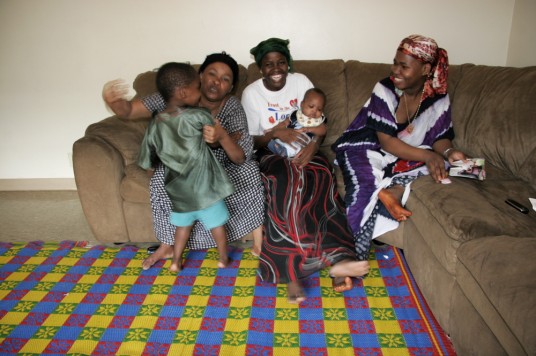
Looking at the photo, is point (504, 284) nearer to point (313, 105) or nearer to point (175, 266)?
point (313, 105)

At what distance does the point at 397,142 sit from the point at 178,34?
174cm

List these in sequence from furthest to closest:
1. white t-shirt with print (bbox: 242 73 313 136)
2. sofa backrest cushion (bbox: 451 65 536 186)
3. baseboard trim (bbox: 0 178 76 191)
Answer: baseboard trim (bbox: 0 178 76 191) → white t-shirt with print (bbox: 242 73 313 136) → sofa backrest cushion (bbox: 451 65 536 186)

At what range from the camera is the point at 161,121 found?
168 cm

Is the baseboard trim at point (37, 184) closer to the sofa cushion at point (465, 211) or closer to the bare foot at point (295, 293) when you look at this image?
the bare foot at point (295, 293)

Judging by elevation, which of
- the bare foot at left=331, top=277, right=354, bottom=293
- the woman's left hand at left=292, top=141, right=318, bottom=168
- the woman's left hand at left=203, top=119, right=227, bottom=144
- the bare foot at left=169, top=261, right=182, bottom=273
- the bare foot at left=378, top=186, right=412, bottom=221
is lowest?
the bare foot at left=331, top=277, right=354, bottom=293

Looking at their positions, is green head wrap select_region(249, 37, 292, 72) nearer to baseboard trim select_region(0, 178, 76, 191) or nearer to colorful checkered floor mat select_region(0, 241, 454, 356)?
colorful checkered floor mat select_region(0, 241, 454, 356)

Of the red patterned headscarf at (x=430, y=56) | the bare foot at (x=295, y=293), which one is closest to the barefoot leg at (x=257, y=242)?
the bare foot at (x=295, y=293)

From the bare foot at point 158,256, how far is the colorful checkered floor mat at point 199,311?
0.03 m

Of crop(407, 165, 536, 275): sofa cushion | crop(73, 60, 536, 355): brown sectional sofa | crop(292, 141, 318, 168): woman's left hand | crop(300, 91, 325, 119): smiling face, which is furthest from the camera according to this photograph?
crop(300, 91, 325, 119): smiling face

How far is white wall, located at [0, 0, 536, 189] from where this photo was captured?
8.80 ft

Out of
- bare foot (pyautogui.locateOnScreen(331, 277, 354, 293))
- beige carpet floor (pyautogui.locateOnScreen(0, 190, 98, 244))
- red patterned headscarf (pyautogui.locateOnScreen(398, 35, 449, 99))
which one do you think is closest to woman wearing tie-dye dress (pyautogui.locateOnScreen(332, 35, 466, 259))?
red patterned headscarf (pyautogui.locateOnScreen(398, 35, 449, 99))

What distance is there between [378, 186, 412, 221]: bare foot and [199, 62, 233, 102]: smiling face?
96 centimetres

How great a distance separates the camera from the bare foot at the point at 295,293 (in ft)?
5.73

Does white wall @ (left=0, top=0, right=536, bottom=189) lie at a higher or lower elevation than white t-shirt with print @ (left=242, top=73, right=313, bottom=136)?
higher
